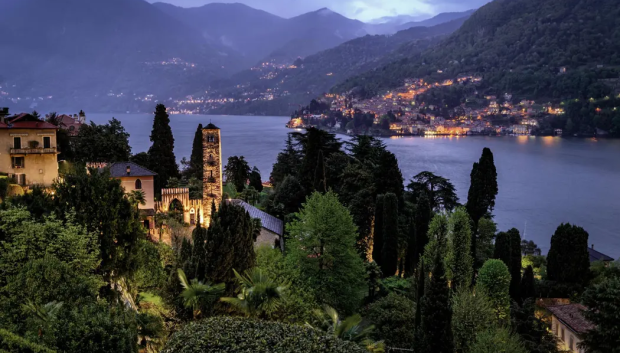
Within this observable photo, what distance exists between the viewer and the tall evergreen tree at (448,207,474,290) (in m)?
20.0

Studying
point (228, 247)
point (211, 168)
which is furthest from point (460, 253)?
point (211, 168)

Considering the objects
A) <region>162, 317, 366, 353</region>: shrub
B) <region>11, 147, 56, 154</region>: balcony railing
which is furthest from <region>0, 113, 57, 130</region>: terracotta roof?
<region>162, 317, 366, 353</region>: shrub

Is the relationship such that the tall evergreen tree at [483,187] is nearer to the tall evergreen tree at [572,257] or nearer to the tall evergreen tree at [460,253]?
the tall evergreen tree at [572,257]

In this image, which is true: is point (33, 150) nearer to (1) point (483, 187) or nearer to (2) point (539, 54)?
(1) point (483, 187)

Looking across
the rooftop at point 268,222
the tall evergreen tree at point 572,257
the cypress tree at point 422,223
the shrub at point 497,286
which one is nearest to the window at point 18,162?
the rooftop at point 268,222

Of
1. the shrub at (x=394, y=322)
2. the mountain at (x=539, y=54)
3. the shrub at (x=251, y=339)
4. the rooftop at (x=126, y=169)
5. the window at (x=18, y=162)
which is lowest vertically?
the shrub at (x=394, y=322)

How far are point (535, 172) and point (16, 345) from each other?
2980 inches

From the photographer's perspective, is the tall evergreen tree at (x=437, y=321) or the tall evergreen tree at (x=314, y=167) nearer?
the tall evergreen tree at (x=437, y=321)

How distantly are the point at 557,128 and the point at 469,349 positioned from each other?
116115 millimetres

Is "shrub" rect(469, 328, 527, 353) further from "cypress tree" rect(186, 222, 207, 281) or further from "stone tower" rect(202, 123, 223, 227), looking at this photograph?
"stone tower" rect(202, 123, 223, 227)

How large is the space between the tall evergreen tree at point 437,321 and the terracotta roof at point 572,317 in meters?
7.69

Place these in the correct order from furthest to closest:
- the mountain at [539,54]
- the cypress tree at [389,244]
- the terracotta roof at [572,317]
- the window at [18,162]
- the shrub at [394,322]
→ the mountain at [539,54] < the cypress tree at [389,244] < the window at [18,162] < the terracotta roof at [572,317] < the shrub at [394,322]

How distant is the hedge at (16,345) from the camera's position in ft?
23.2

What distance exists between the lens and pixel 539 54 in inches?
6137
